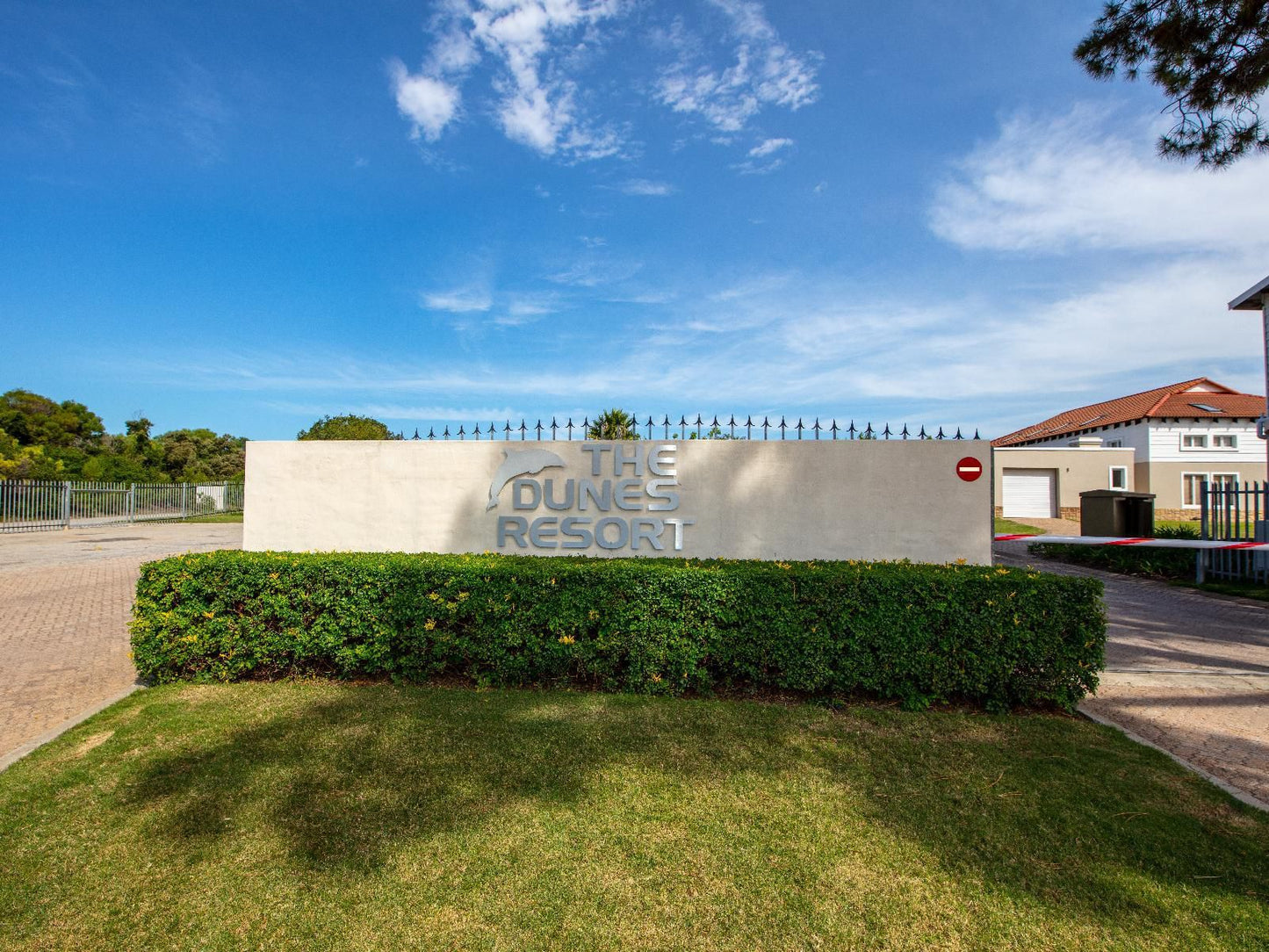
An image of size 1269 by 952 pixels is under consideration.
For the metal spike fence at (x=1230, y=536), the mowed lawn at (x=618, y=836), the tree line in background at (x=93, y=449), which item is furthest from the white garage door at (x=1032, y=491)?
the tree line in background at (x=93, y=449)

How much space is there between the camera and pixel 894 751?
408 centimetres

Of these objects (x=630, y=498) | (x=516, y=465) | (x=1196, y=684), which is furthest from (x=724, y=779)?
(x=1196, y=684)

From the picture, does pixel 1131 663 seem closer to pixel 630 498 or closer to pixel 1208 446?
pixel 630 498

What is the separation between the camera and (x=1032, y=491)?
28312 millimetres

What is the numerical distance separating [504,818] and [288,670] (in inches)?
133

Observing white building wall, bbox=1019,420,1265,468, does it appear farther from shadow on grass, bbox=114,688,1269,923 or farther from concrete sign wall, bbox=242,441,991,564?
shadow on grass, bbox=114,688,1269,923

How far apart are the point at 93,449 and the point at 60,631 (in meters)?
42.9

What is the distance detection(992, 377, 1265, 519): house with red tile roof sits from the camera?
2819 centimetres

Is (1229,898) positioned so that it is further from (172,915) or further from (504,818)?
(172,915)

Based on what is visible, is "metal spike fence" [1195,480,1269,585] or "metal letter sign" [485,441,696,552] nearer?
"metal letter sign" [485,441,696,552]

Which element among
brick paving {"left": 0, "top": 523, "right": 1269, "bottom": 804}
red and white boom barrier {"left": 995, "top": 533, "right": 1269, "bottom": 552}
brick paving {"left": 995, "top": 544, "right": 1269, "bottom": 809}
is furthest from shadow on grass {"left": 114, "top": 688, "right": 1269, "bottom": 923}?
red and white boom barrier {"left": 995, "top": 533, "right": 1269, "bottom": 552}

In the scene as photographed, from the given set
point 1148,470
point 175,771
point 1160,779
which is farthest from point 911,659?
point 1148,470

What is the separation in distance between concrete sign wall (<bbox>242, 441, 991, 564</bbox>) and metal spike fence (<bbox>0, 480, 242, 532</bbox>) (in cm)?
2151

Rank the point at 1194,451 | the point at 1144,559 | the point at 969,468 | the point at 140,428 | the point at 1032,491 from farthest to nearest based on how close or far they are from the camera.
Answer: the point at 140,428 < the point at 1194,451 < the point at 1032,491 < the point at 1144,559 < the point at 969,468
